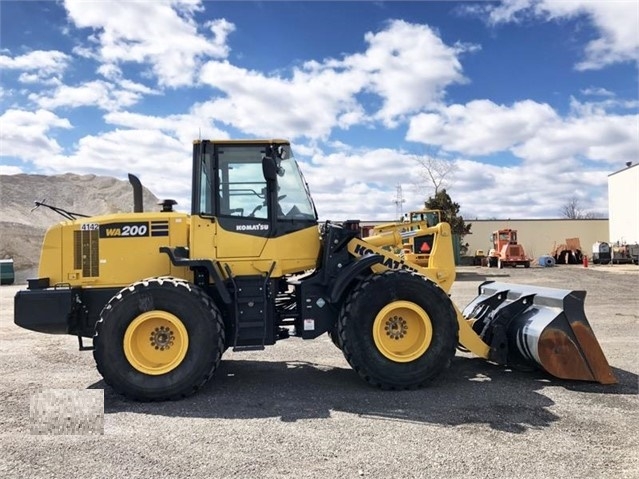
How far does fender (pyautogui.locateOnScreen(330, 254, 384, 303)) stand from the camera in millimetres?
6434

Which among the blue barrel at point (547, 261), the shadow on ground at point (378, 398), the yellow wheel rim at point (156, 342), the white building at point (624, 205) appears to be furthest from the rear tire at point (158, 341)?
the white building at point (624, 205)

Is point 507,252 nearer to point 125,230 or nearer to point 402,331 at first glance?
point 402,331

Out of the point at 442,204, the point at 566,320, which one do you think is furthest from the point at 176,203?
the point at 442,204

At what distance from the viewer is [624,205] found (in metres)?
47.0

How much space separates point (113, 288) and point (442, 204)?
130 feet

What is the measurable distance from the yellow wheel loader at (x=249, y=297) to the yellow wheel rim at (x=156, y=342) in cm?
1

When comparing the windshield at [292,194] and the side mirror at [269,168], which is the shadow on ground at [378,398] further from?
the side mirror at [269,168]

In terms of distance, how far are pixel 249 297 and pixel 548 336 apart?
11.5 feet

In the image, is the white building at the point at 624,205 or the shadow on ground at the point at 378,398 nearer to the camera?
the shadow on ground at the point at 378,398

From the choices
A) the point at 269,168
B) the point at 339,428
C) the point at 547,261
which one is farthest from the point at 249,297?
the point at 547,261

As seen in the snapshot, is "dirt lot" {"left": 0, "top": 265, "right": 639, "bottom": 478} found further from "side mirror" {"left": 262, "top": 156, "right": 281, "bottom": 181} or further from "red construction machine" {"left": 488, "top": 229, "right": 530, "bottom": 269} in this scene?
"red construction machine" {"left": 488, "top": 229, "right": 530, "bottom": 269}

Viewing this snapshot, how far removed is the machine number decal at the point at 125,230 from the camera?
677cm

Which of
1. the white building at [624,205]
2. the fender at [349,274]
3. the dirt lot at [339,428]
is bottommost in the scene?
the dirt lot at [339,428]

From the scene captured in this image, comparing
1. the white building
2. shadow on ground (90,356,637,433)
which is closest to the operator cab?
shadow on ground (90,356,637,433)
